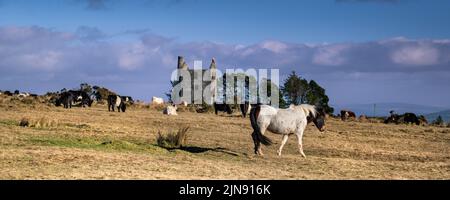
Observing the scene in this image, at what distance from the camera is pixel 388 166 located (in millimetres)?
17438

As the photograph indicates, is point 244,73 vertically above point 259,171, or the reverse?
point 244,73

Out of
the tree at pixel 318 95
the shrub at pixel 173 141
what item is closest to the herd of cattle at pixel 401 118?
the tree at pixel 318 95

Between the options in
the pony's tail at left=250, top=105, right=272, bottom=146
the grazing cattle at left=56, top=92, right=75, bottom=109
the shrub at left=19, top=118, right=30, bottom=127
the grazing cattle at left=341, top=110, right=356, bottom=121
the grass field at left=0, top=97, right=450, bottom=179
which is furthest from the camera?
the grazing cattle at left=56, top=92, right=75, bottom=109

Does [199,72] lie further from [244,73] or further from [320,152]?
[320,152]

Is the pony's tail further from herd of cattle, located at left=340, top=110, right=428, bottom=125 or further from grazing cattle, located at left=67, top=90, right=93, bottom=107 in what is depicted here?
grazing cattle, located at left=67, top=90, right=93, bottom=107

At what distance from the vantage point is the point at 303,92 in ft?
206

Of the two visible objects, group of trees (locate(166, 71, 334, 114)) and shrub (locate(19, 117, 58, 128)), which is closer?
shrub (locate(19, 117, 58, 128))

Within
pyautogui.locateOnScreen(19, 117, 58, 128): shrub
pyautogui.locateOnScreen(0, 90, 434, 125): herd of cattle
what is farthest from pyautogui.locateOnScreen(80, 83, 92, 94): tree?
pyautogui.locateOnScreen(19, 117, 58, 128): shrub

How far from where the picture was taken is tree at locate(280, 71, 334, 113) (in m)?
62.6

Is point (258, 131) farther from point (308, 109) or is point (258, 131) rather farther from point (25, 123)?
point (25, 123)

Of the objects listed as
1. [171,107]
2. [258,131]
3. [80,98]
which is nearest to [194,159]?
[258,131]

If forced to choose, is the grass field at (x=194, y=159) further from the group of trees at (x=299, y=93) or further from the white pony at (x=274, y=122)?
the group of trees at (x=299, y=93)
